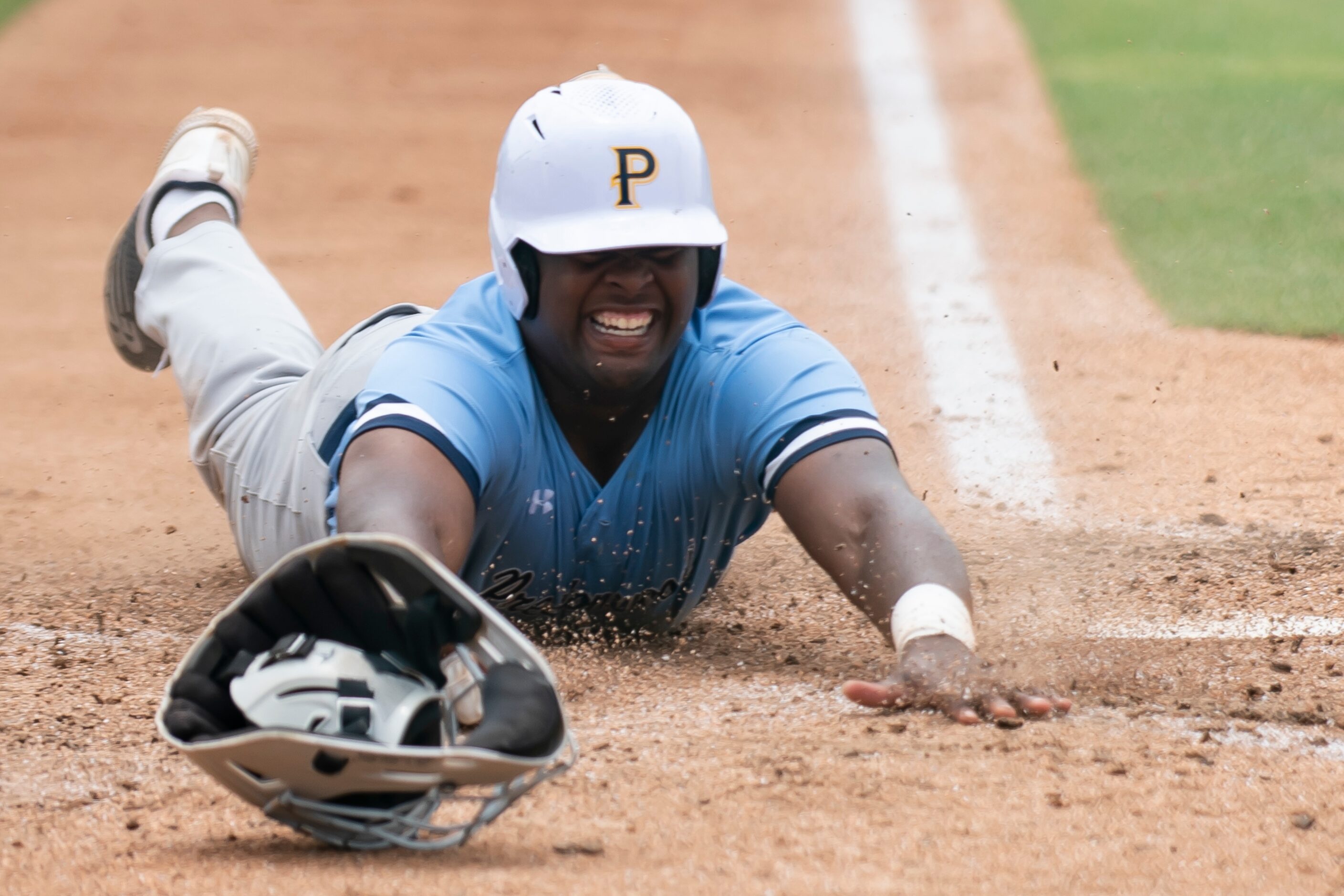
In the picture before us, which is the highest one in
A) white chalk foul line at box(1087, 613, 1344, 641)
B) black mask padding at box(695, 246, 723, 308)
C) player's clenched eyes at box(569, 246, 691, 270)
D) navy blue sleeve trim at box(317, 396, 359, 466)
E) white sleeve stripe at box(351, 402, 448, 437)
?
player's clenched eyes at box(569, 246, 691, 270)

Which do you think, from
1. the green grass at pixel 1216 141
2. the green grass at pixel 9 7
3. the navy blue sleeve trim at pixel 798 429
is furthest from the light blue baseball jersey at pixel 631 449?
the green grass at pixel 9 7

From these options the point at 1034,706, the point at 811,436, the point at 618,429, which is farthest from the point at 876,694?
the point at 618,429

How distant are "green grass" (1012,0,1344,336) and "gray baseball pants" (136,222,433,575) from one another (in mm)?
3085

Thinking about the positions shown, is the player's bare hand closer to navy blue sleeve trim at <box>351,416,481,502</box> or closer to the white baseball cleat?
navy blue sleeve trim at <box>351,416,481,502</box>

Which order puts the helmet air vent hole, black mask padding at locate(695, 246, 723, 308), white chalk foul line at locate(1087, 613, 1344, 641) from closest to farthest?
the helmet air vent hole → black mask padding at locate(695, 246, 723, 308) → white chalk foul line at locate(1087, 613, 1344, 641)

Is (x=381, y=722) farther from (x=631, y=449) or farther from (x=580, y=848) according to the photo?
(x=631, y=449)

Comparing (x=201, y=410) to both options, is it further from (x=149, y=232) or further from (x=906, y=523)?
(x=906, y=523)

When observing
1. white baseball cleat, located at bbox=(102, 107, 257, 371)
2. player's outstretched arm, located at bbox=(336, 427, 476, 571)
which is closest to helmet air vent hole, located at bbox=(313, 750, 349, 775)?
player's outstretched arm, located at bbox=(336, 427, 476, 571)

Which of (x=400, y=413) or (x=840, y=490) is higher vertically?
(x=400, y=413)

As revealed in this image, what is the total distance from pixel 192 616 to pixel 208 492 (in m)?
1.03

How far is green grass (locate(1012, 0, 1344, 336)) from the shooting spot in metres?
5.80

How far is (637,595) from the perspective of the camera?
10.1 ft

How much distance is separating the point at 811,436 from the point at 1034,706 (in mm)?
617

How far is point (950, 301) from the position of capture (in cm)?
577
